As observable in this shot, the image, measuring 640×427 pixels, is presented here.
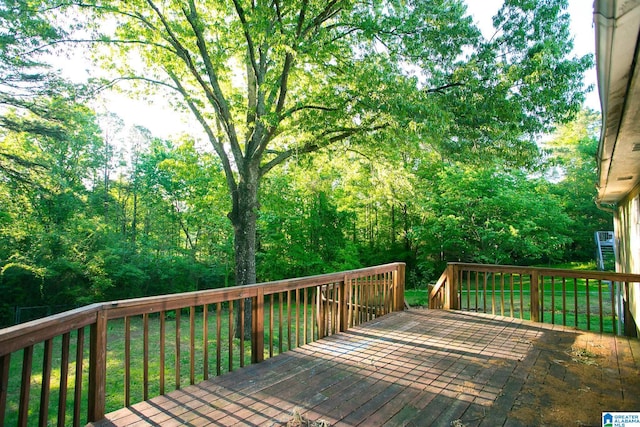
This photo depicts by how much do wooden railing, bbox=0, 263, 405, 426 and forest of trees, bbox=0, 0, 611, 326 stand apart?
2598mm

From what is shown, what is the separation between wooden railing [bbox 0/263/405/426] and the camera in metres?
2.12

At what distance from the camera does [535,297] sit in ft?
18.3

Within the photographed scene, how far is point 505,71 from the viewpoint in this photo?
5949 millimetres

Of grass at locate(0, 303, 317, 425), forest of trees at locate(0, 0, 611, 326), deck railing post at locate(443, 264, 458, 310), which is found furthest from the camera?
deck railing post at locate(443, 264, 458, 310)

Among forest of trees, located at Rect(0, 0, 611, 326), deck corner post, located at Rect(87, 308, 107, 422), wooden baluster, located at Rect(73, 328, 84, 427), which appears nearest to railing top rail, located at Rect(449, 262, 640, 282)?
forest of trees, located at Rect(0, 0, 611, 326)

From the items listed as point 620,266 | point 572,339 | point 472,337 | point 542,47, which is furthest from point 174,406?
point 620,266

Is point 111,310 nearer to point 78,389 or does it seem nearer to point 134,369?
point 78,389

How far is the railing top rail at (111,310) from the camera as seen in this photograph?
6.40 ft

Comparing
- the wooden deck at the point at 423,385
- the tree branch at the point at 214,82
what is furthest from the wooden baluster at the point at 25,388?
the tree branch at the point at 214,82

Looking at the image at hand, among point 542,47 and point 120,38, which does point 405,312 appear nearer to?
point 542,47

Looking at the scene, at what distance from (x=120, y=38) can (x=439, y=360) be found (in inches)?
346

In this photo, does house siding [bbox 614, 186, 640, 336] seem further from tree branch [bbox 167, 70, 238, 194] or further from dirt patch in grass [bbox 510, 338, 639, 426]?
tree branch [bbox 167, 70, 238, 194]
